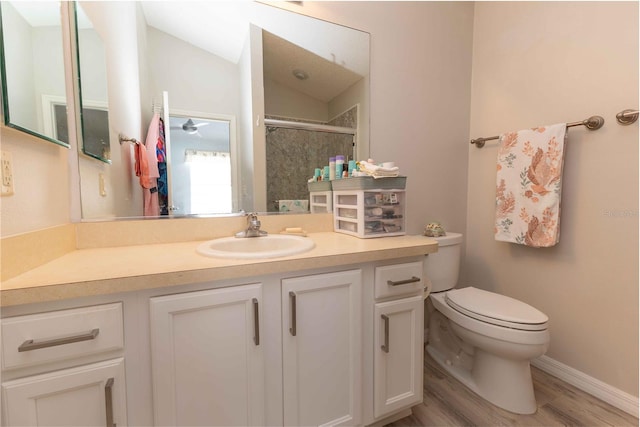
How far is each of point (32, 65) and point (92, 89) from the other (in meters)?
0.29

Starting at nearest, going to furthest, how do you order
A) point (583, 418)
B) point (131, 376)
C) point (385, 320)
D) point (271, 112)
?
1. point (131, 376)
2. point (385, 320)
3. point (583, 418)
4. point (271, 112)

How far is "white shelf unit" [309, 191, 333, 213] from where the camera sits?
1.52 meters

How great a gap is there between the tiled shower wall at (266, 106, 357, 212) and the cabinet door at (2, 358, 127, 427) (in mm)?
888

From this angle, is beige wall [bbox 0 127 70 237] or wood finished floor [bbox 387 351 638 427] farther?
wood finished floor [bbox 387 351 638 427]

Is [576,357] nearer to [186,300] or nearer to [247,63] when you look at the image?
[186,300]


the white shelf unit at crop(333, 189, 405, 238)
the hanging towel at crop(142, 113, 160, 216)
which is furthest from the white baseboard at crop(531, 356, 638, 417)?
the hanging towel at crop(142, 113, 160, 216)

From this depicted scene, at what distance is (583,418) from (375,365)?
43.0 inches

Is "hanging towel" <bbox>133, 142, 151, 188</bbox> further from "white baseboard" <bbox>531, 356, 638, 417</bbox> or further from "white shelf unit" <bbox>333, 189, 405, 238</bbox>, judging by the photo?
"white baseboard" <bbox>531, 356, 638, 417</bbox>

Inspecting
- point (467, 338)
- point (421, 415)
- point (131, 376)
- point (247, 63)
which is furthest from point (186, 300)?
point (467, 338)

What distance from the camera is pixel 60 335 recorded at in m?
0.67

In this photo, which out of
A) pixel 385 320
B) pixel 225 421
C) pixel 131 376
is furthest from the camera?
pixel 385 320

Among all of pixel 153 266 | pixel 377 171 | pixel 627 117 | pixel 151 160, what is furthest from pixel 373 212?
pixel 627 117

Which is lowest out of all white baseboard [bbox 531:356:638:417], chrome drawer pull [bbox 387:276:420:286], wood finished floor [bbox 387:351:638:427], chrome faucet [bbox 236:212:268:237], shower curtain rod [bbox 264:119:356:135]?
wood finished floor [bbox 387:351:638:427]

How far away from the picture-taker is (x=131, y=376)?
759 mm
